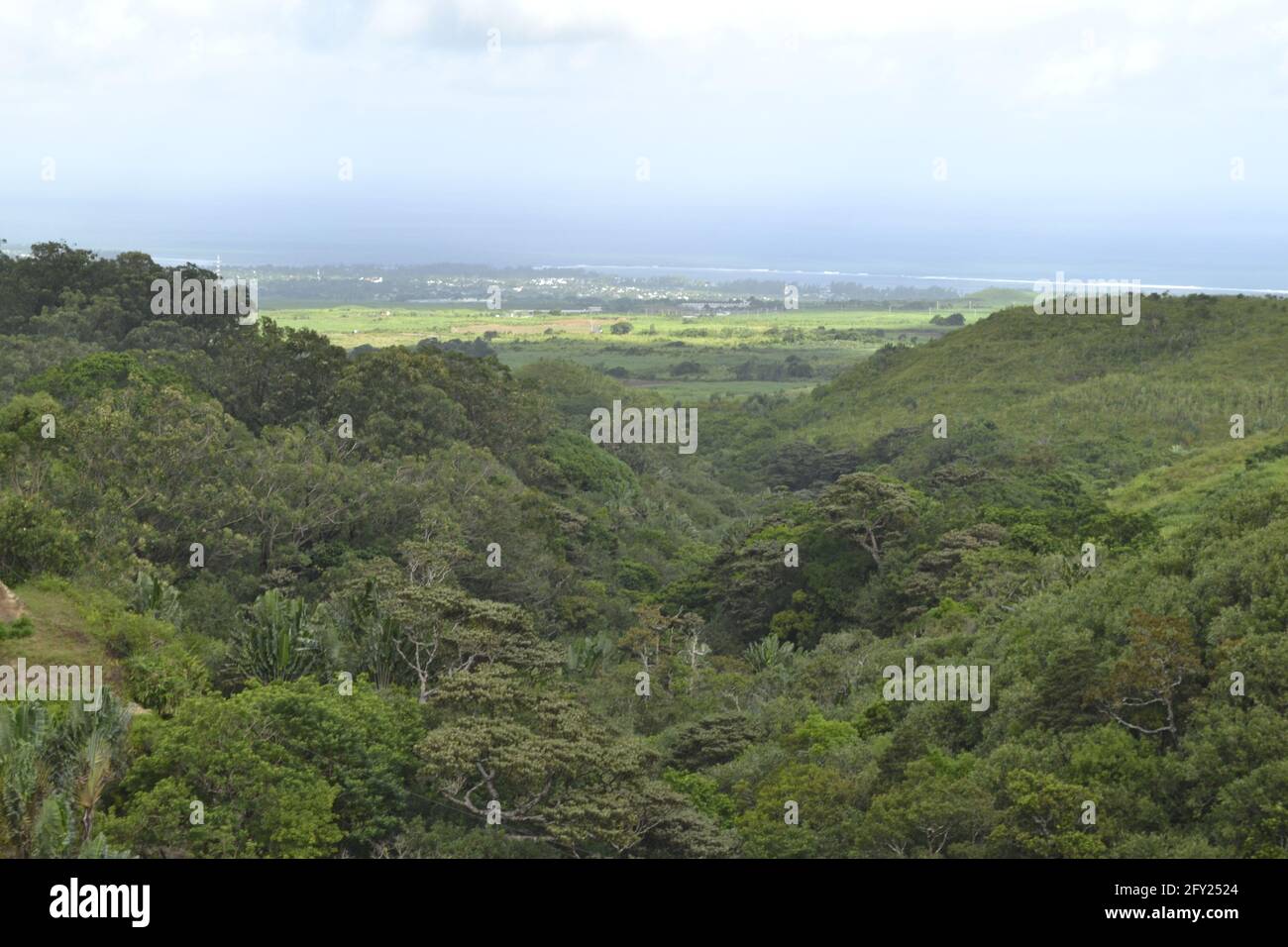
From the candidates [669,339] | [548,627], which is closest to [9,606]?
[548,627]

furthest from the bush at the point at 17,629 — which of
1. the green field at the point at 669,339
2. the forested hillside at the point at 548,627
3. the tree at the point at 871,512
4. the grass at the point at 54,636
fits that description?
the green field at the point at 669,339

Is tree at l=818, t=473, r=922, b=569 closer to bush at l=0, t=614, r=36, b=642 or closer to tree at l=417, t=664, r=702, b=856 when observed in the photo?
tree at l=417, t=664, r=702, b=856

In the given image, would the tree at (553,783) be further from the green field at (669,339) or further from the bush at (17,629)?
the green field at (669,339)

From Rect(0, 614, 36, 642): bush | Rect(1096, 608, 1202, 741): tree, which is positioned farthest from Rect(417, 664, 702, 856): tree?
Rect(0, 614, 36, 642): bush

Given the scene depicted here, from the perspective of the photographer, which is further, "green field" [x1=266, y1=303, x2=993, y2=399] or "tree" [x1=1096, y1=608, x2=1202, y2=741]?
"green field" [x1=266, y1=303, x2=993, y2=399]

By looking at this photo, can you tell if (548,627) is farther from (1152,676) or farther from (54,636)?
(1152,676)

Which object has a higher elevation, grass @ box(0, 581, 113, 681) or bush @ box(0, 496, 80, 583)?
bush @ box(0, 496, 80, 583)

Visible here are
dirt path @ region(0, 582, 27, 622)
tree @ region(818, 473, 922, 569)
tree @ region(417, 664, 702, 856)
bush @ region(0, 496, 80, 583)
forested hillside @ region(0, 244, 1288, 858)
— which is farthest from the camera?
tree @ region(818, 473, 922, 569)
